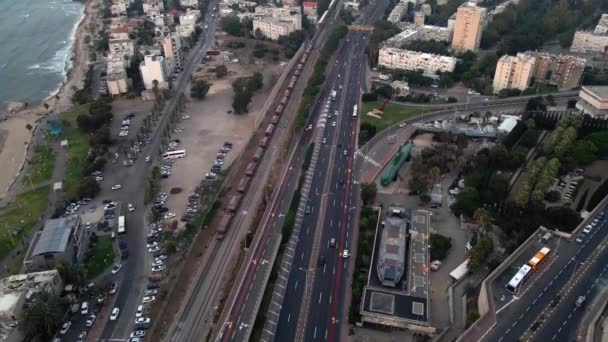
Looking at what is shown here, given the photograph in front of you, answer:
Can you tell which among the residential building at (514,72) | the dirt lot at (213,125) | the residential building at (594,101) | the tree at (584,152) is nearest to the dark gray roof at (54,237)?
the dirt lot at (213,125)

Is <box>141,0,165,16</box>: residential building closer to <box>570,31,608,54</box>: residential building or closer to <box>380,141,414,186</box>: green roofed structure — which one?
<box>380,141,414,186</box>: green roofed structure

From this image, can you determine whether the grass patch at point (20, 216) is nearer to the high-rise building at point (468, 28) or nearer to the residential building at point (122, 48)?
the residential building at point (122, 48)

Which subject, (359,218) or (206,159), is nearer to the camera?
(359,218)

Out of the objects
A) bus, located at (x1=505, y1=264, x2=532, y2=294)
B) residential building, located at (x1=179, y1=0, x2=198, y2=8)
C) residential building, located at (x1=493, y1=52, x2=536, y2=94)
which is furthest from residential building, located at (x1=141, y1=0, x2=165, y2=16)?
bus, located at (x1=505, y1=264, x2=532, y2=294)

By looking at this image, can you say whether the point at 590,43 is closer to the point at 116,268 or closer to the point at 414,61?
the point at 414,61

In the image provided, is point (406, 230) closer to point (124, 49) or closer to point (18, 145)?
point (18, 145)

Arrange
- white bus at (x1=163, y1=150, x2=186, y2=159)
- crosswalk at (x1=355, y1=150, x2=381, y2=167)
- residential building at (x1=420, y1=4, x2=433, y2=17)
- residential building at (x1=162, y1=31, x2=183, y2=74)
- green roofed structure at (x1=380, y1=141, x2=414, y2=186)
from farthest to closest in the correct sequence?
residential building at (x1=420, y1=4, x2=433, y2=17) < residential building at (x1=162, y1=31, x2=183, y2=74) < white bus at (x1=163, y1=150, x2=186, y2=159) < crosswalk at (x1=355, y1=150, x2=381, y2=167) < green roofed structure at (x1=380, y1=141, x2=414, y2=186)

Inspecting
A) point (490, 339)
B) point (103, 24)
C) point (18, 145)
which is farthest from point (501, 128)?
point (103, 24)

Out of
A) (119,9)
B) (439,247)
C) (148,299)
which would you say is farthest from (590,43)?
(119,9)
